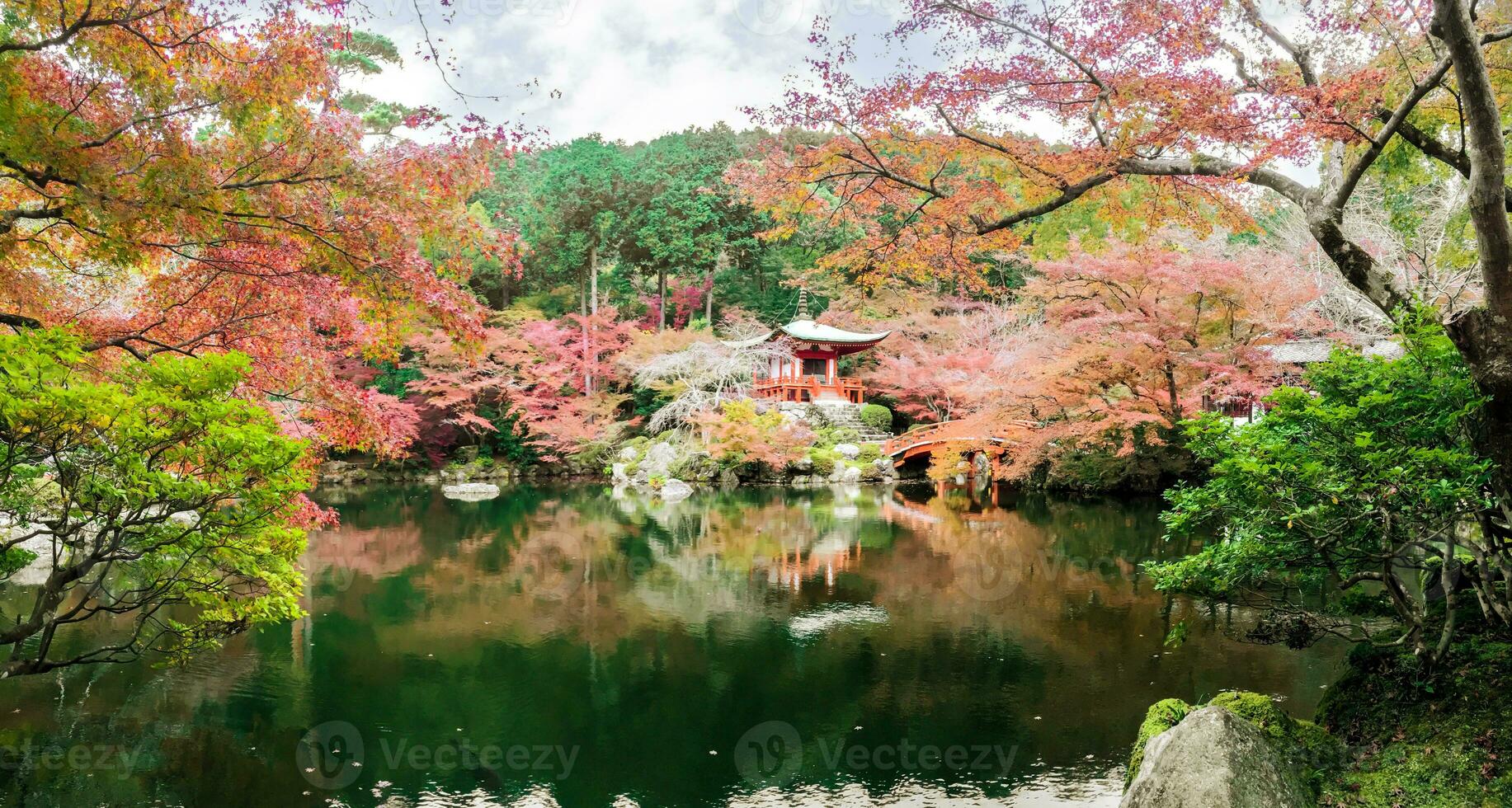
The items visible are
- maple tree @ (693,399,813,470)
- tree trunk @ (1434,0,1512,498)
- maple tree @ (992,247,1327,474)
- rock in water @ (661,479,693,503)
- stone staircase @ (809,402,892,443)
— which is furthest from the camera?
stone staircase @ (809,402,892,443)

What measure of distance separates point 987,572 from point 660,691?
15.3 ft

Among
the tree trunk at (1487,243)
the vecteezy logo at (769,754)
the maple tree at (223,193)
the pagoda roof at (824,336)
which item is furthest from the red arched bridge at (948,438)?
the maple tree at (223,193)

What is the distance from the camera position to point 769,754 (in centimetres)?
446

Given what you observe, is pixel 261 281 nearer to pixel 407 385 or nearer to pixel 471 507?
pixel 471 507

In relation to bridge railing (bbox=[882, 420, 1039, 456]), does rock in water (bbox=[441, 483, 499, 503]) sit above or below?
below

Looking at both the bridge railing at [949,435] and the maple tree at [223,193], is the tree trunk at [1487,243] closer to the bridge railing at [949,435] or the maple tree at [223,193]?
the maple tree at [223,193]

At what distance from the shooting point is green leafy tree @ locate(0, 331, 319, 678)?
8.86 feet

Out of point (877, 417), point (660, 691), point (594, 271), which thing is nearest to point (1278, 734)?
point (660, 691)

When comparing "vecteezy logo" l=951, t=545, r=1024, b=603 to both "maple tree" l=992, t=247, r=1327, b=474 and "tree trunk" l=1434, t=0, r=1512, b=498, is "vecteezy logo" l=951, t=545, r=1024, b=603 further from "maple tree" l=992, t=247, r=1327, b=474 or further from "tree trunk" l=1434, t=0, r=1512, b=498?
"tree trunk" l=1434, t=0, r=1512, b=498

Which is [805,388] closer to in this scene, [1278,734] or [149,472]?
[1278,734]

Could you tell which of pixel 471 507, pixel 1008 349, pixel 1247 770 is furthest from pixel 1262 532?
pixel 471 507

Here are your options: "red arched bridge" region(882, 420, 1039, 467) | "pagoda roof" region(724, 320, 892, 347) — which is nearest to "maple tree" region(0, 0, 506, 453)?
"red arched bridge" region(882, 420, 1039, 467)

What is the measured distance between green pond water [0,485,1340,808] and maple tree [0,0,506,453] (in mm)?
1901

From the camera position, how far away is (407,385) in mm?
19641
